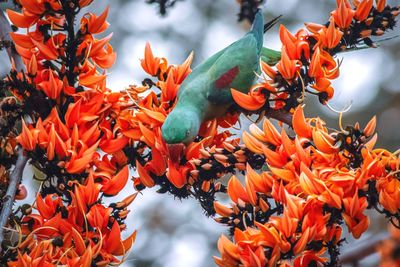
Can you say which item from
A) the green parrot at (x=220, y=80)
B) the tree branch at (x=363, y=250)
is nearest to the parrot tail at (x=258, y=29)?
the green parrot at (x=220, y=80)

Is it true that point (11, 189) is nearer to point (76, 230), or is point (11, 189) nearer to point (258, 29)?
point (76, 230)

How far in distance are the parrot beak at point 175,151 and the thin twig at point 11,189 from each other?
1.33 ft

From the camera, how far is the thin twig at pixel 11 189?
5.68ft

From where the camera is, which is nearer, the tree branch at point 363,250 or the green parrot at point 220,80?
the tree branch at point 363,250

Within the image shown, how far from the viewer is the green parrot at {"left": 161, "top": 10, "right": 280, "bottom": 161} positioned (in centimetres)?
234

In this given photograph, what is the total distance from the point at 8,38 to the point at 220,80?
2.53 feet

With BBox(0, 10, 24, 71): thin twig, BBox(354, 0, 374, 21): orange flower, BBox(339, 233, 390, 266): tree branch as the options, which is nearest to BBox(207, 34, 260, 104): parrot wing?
BBox(354, 0, 374, 21): orange flower

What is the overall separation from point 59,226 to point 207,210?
0.42 metres

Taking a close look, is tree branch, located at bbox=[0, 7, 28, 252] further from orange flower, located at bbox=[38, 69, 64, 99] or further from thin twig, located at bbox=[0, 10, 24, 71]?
orange flower, located at bbox=[38, 69, 64, 99]

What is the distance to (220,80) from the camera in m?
2.46

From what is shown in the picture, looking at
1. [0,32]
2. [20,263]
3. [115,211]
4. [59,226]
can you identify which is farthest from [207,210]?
[0,32]

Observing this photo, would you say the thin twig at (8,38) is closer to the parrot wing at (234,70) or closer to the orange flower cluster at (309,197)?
the parrot wing at (234,70)

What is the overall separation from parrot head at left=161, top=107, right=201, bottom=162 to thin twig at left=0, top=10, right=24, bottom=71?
0.49 metres

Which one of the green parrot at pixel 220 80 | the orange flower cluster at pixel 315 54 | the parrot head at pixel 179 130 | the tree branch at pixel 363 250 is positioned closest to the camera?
the tree branch at pixel 363 250
